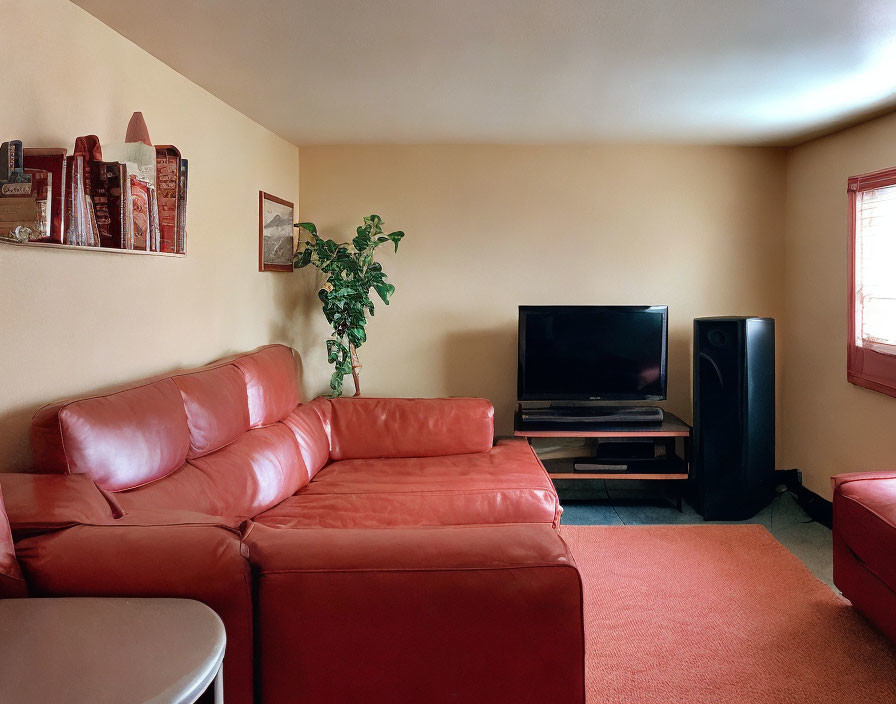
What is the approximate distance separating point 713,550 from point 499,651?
2.61 meters

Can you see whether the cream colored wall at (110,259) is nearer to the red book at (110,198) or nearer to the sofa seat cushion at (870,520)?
the red book at (110,198)

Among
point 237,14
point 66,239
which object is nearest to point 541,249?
point 237,14

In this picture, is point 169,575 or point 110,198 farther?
point 110,198

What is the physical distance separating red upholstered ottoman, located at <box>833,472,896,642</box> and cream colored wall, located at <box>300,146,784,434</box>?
194 cm

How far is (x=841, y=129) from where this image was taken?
408 centimetres

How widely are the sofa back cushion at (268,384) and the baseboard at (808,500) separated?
116 inches

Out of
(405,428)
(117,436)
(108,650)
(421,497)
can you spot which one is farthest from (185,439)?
(405,428)

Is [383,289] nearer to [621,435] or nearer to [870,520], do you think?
[621,435]

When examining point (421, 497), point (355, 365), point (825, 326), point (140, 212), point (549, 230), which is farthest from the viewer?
point (549, 230)

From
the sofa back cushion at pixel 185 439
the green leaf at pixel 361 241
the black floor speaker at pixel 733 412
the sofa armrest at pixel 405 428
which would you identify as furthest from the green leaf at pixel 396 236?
the black floor speaker at pixel 733 412

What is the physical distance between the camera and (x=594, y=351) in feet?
14.7

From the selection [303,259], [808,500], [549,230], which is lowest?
[808,500]

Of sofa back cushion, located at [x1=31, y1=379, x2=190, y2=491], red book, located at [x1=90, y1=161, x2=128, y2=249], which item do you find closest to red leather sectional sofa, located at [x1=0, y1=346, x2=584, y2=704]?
sofa back cushion, located at [x1=31, y1=379, x2=190, y2=491]

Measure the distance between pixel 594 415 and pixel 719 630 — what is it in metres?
1.72
